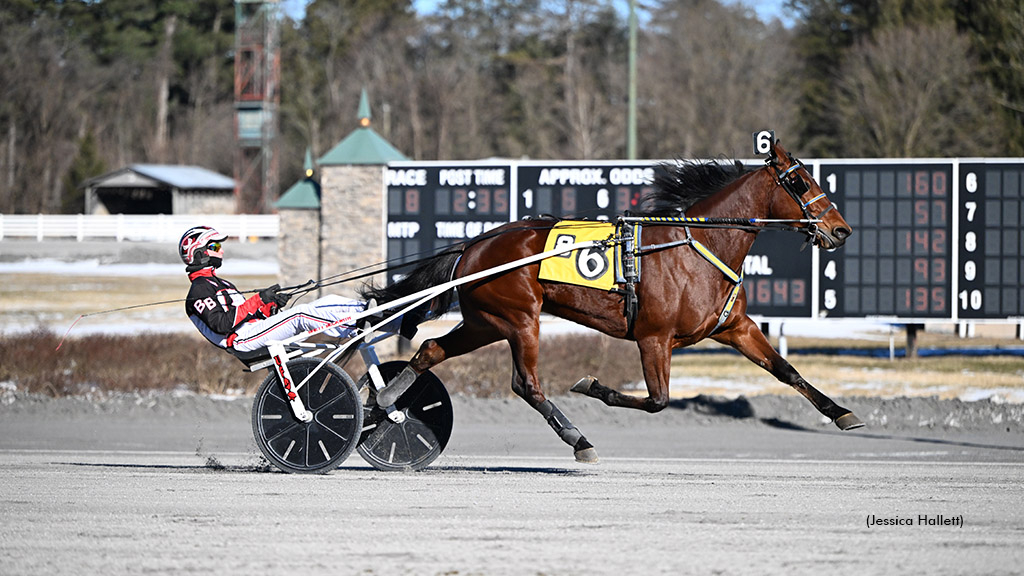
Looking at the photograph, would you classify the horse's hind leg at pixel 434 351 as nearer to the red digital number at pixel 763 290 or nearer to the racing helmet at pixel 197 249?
the racing helmet at pixel 197 249

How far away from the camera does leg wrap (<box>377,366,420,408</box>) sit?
7832mm

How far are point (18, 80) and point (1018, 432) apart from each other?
142 feet

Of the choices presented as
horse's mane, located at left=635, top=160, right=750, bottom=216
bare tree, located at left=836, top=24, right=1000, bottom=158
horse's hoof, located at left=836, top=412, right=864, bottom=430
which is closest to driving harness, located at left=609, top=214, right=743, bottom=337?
horse's mane, located at left=635, top=160, right=750, bottom=216

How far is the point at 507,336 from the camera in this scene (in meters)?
8.09

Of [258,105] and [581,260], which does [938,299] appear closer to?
[581,260]

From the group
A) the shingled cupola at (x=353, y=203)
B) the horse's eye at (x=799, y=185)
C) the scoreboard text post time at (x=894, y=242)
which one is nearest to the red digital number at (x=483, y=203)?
the scoreboard text post time at (x=894, y=242)

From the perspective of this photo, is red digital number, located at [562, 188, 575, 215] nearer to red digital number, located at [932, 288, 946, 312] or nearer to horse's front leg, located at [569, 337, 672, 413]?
red digital number, located at [932, 288, 946, 312]

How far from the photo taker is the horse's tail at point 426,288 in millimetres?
8273

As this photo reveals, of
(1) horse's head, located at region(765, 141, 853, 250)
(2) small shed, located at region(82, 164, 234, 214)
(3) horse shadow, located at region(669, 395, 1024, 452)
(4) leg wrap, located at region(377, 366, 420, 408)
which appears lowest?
(3) horse shadow, located at region(669, 395, 1024, 452)

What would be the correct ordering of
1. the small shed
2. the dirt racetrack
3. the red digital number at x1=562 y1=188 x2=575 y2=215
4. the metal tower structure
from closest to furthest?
the dirt racetrack, the red digital number at x1=562 y1=188 x2=575 y2=215, the small shed, the metal tower structure

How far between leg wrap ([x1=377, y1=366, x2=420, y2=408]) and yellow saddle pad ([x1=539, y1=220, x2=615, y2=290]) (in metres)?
1.00

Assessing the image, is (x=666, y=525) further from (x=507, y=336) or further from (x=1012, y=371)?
(x=1012, y=371)

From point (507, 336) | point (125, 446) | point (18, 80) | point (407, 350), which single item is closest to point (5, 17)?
point (18, 80)

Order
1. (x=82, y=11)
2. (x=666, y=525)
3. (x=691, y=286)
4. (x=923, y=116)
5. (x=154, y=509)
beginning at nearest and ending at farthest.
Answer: (x=666, y=525), (x=154, y=509), (x=691, y=286), (x=923, y=116), (x=82, y=11)
